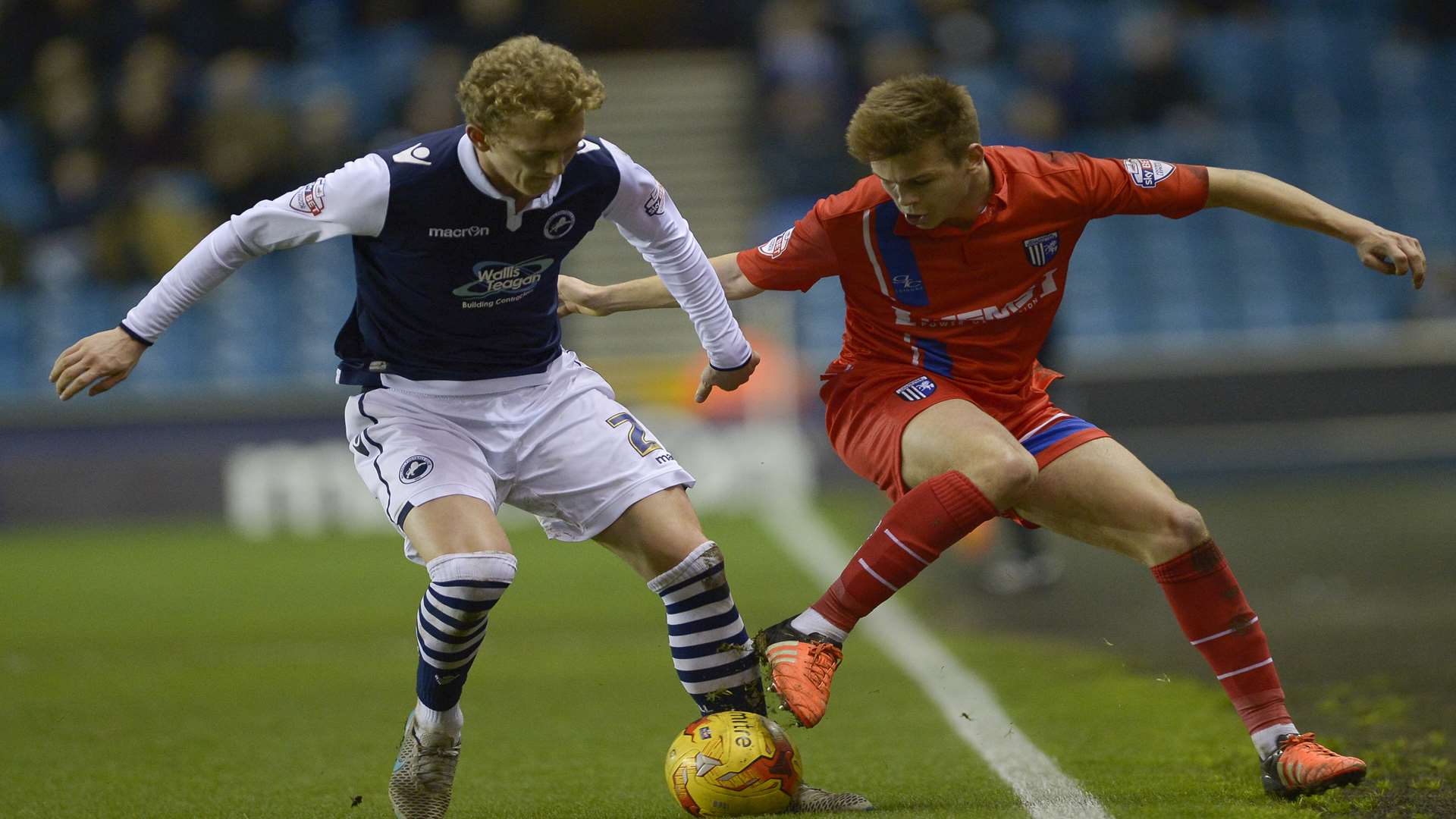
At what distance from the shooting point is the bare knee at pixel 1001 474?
176 inches

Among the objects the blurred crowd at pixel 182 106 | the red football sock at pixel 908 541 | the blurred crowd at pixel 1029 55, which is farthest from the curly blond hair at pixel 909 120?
the blurred crowd at pixel 182 106

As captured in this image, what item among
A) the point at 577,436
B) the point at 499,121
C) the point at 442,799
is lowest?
the point at 442,799

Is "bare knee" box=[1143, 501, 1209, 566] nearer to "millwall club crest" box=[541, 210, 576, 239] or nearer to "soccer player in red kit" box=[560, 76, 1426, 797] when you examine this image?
"soccer player in red kit" box=[560, 76, 1426, 797]

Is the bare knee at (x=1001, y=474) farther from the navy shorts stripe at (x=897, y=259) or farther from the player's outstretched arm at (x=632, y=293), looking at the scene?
the player's outstretched arm at (x=632, y=293)

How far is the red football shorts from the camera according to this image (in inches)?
188

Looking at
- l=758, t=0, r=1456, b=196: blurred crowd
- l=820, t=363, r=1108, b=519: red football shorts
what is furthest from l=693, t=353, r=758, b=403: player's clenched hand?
l=758, t=0, r=1456, b=196: blurred crowd

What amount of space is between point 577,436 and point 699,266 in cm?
61

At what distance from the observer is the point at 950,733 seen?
5.85 meters

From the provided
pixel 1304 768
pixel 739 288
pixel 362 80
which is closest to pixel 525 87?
pixel 739 288

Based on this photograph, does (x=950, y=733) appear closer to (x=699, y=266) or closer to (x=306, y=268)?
(x=699, y=266)

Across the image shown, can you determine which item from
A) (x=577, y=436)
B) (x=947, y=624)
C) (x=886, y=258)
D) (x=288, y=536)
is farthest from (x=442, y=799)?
(x=288, y=536)

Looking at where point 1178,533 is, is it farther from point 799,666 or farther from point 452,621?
point 452,621

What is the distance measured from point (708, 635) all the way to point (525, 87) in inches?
62.4

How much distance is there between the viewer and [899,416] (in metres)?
4.77
